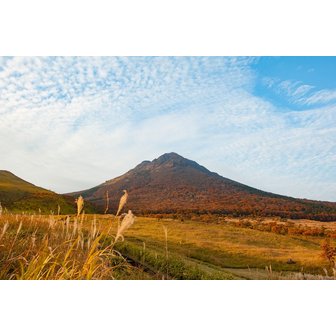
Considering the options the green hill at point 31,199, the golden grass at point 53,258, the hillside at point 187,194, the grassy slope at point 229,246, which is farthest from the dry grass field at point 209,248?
the golden grass at point 53,258

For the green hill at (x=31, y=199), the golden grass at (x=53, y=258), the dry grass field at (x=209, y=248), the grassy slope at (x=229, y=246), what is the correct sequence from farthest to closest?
the green hill at (x=31, y=199)
the grassy slope at (x=229, y=246)
the dry grass field at (x=209, y=248)
the golden grass at (x=53, y=258)

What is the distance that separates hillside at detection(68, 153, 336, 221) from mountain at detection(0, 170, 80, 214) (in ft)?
0.95

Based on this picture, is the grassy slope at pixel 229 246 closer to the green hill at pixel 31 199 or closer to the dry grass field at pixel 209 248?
the dry grass field at pixel 209 248

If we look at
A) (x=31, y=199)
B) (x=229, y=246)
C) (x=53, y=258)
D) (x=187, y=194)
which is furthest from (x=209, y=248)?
(x=53, y=258)

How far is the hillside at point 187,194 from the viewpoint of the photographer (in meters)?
6.74

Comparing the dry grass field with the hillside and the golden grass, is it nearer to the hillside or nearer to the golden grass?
the hillside

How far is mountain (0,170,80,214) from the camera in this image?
6.55 m

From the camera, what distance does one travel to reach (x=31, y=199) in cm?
662

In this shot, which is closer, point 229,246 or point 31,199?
point 229,246

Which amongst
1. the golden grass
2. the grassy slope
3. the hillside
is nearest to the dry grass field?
the grassy slope

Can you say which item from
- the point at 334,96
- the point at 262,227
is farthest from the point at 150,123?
the point at 334,96

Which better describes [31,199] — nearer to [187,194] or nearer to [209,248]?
[187,194]
